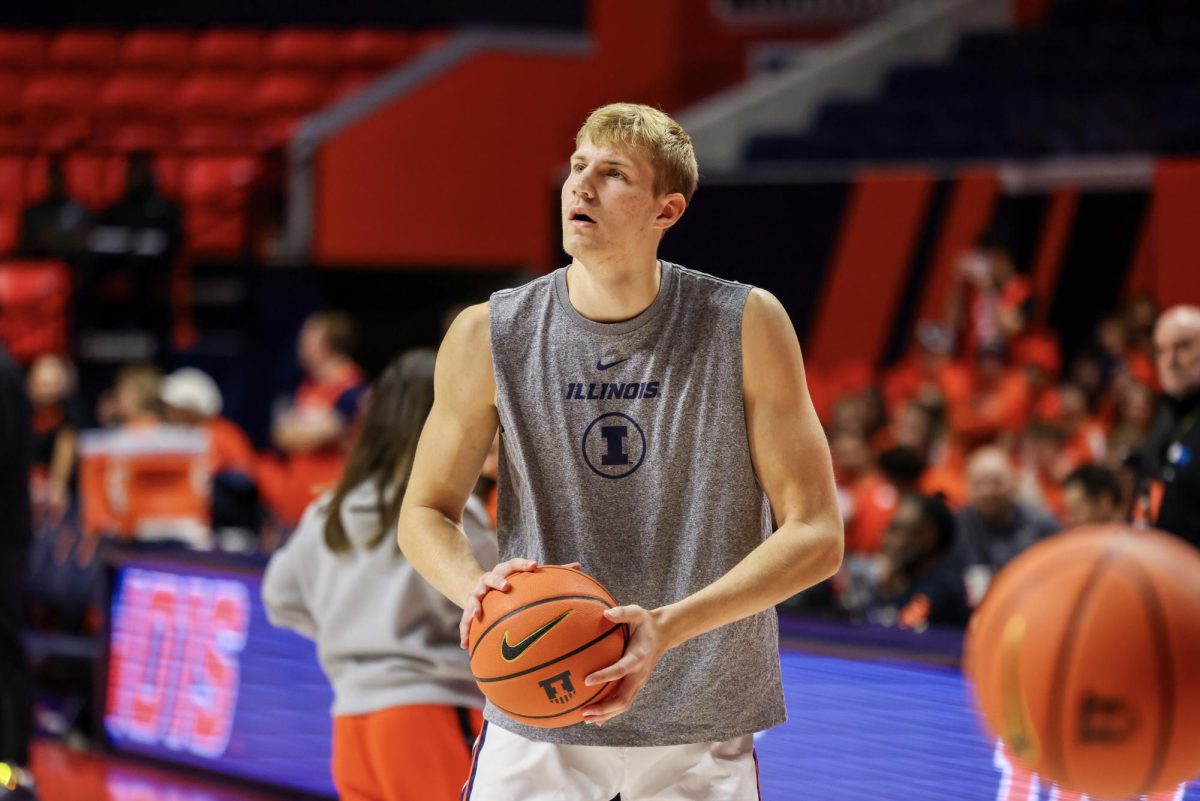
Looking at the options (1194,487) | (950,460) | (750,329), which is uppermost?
(750,329)

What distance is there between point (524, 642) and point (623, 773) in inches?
15.0

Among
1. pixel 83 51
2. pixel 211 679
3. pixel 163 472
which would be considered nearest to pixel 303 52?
pixel 83 51

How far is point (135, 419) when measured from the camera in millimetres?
9188

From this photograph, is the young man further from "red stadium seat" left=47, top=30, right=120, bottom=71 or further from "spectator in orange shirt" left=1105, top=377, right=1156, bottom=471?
"red stadium seat" left=47, top=30, right=120, bottom=71

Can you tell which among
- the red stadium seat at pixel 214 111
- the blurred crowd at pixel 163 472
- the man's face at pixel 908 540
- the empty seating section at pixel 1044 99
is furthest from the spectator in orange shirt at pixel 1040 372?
the red stadium seat at pixel 214 111

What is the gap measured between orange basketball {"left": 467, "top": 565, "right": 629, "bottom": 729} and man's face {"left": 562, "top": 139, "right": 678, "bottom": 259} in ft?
1.75

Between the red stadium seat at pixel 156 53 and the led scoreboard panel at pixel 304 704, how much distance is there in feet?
36.4

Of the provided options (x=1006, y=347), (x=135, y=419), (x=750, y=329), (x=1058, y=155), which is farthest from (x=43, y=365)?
(x=750, y=329)

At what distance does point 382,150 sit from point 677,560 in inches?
511

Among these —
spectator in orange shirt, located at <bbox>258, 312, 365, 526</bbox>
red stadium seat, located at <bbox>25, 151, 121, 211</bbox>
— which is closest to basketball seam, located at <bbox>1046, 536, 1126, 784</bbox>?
spectator in orange shirt, located at <bbox>258, 312, 365, 526</bbox>

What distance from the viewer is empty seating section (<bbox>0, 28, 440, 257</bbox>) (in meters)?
14.7

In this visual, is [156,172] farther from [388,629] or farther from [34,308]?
[388,629]

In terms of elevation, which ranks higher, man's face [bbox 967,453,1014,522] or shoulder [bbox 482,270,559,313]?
shoulder [bbox 482,270,559,313]

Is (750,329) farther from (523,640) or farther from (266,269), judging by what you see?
(266,269)
